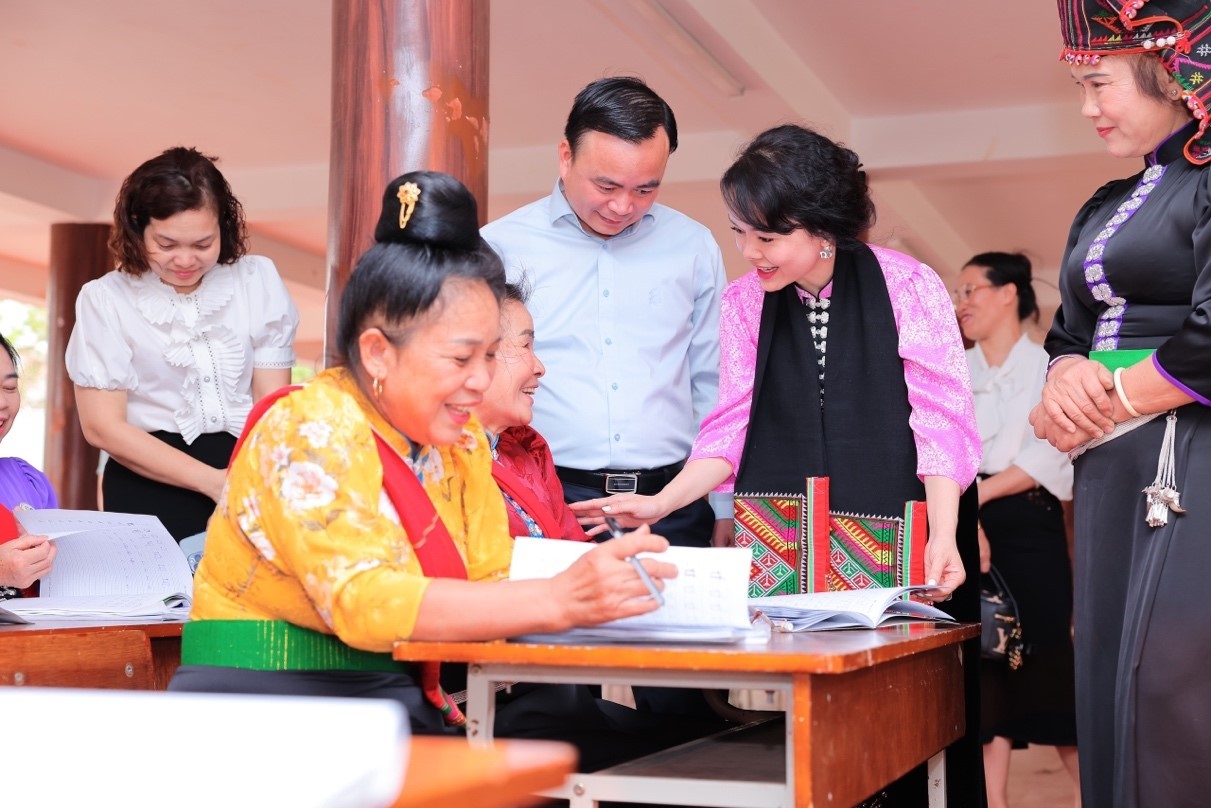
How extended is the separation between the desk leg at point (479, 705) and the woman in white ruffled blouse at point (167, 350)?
142 cm

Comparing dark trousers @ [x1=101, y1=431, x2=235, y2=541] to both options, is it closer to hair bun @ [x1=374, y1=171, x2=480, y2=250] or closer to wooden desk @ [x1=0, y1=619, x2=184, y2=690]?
wooden desk @ [x1=0, y1=619, x2=184, y2=690]

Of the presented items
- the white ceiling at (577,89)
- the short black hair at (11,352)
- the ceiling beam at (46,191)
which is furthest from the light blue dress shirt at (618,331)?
the ceiling beam at (46,191)

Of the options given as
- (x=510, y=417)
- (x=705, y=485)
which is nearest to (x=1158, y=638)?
(x=705, y=485)

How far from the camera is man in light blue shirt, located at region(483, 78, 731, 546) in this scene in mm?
2467

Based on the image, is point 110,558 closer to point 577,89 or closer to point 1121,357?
point 1121,357

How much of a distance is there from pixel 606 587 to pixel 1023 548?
9.96 feet

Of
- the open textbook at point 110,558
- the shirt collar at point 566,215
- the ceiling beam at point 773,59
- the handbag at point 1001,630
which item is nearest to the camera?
the open textbook at point 110,558

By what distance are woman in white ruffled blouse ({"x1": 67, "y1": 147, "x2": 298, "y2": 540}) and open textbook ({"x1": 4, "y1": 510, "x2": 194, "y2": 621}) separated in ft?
1.29

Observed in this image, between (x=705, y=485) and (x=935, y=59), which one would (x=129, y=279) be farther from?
(x=935, y=59)

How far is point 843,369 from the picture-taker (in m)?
2.23

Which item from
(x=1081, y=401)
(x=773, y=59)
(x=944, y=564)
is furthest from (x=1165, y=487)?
(x=773, y=59)

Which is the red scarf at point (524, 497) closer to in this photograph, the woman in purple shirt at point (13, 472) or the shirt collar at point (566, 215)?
the shirt collar at point (566, 215)

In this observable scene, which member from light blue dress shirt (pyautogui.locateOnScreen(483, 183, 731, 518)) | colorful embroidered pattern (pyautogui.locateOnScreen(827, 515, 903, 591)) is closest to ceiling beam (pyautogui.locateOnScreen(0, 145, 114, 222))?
light blue dress shirt (pyautogui.locateOnScreen(483, 183, 731, 518))

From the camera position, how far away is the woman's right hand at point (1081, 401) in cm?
190
